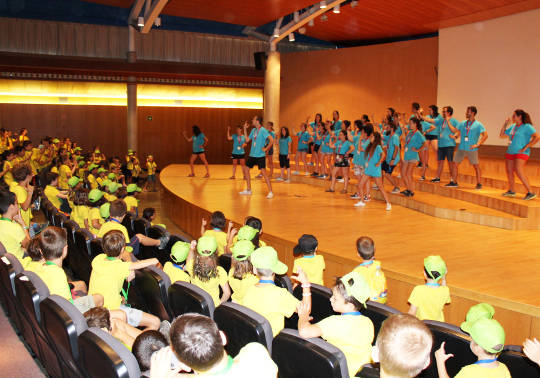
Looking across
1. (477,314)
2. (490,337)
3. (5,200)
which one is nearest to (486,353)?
(490,337)

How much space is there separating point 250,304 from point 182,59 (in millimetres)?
16612

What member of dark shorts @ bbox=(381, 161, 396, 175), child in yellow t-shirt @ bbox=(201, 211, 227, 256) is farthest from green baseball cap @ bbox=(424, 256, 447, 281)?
dark shorts @ bbox=(381, 161, 396, 175)

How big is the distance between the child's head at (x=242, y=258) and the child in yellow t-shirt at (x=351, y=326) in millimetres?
1034

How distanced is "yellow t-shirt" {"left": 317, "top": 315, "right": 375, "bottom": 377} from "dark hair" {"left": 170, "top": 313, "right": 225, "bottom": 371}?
0.93 m

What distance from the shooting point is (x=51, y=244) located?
3543mm

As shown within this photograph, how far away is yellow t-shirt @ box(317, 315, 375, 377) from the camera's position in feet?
8.41

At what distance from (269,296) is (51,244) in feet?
5.35

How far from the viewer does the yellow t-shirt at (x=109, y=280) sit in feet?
12.3

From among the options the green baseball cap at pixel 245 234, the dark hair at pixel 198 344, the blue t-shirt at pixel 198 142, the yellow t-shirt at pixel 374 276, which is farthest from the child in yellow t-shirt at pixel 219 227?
the blue t-shirt at pixel 198 142

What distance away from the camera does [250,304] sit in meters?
3.09

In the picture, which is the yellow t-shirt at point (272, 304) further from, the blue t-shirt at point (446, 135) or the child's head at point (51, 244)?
the blue t-shirt at point (446, 135)

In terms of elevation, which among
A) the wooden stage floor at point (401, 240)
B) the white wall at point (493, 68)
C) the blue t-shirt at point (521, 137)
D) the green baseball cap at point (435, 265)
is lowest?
the wooden stage floor at point (401, 240)

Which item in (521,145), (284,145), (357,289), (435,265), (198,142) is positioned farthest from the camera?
(198,142)

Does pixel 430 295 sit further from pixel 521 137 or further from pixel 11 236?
pixel 521 137
